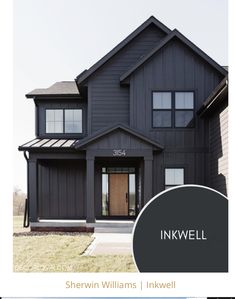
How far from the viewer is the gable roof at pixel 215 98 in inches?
235

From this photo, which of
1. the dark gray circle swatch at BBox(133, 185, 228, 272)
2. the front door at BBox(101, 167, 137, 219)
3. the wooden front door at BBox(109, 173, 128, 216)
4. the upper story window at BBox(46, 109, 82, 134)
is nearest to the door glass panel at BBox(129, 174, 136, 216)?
the front door at BBox(101, 167, 137, 219)

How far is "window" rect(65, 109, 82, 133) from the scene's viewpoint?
29.7 ft

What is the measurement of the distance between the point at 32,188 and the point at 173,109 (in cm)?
321

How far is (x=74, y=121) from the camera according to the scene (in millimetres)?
9070

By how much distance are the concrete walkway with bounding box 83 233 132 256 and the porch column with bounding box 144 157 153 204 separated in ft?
4.30

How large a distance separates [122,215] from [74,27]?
5292 millimetres

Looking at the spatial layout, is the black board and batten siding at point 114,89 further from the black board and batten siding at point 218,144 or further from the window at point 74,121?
the black board and batten siding at point 218,144

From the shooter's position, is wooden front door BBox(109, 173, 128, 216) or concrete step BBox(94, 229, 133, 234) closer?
concrete step BBox(94, 229, 133, 234)

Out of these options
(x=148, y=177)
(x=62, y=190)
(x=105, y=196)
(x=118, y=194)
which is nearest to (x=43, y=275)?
(x=148, y=177)

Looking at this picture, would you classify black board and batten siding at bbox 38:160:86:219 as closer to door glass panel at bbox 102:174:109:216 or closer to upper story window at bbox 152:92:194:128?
door glass panel at bbox 102:174:109:216

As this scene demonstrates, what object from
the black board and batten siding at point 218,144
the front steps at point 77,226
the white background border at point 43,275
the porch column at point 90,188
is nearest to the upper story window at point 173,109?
the black board and batten siding at point 218,144

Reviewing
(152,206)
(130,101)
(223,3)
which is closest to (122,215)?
(130,101)

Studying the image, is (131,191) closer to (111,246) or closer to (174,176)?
(174,176)

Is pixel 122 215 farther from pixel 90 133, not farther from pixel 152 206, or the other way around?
pixel 152 206
